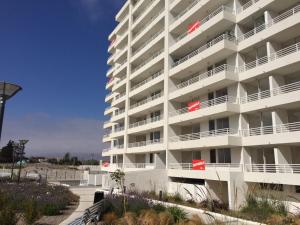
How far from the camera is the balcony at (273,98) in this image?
20188 millimetres

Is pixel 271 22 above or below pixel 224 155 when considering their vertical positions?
above

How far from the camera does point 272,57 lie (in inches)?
894

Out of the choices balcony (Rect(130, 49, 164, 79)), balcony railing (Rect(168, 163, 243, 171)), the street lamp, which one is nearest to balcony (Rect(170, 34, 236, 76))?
balcony (Rect(130, 49, 164, 79))

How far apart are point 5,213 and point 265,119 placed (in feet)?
66.9

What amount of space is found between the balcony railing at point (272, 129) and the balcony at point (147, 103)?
1269 cm

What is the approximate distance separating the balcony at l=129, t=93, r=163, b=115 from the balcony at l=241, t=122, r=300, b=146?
516 inches

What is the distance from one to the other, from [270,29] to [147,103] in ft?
61.6

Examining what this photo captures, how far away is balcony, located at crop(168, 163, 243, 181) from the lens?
21.9 m

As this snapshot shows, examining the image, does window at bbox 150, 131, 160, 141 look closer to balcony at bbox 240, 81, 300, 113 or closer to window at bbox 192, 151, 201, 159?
window at bbox 192, 151, 201, 159

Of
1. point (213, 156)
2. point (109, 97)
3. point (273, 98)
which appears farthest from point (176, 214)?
point (109, 97)

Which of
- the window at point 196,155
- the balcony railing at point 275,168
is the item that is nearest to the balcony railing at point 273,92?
the balcony railing at point 275,168

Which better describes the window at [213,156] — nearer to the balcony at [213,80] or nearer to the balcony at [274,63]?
the balcony at [213,80]

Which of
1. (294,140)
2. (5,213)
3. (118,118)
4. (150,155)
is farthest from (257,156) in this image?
(118,118)

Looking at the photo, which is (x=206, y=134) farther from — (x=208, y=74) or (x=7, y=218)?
(x=7, y=218)
